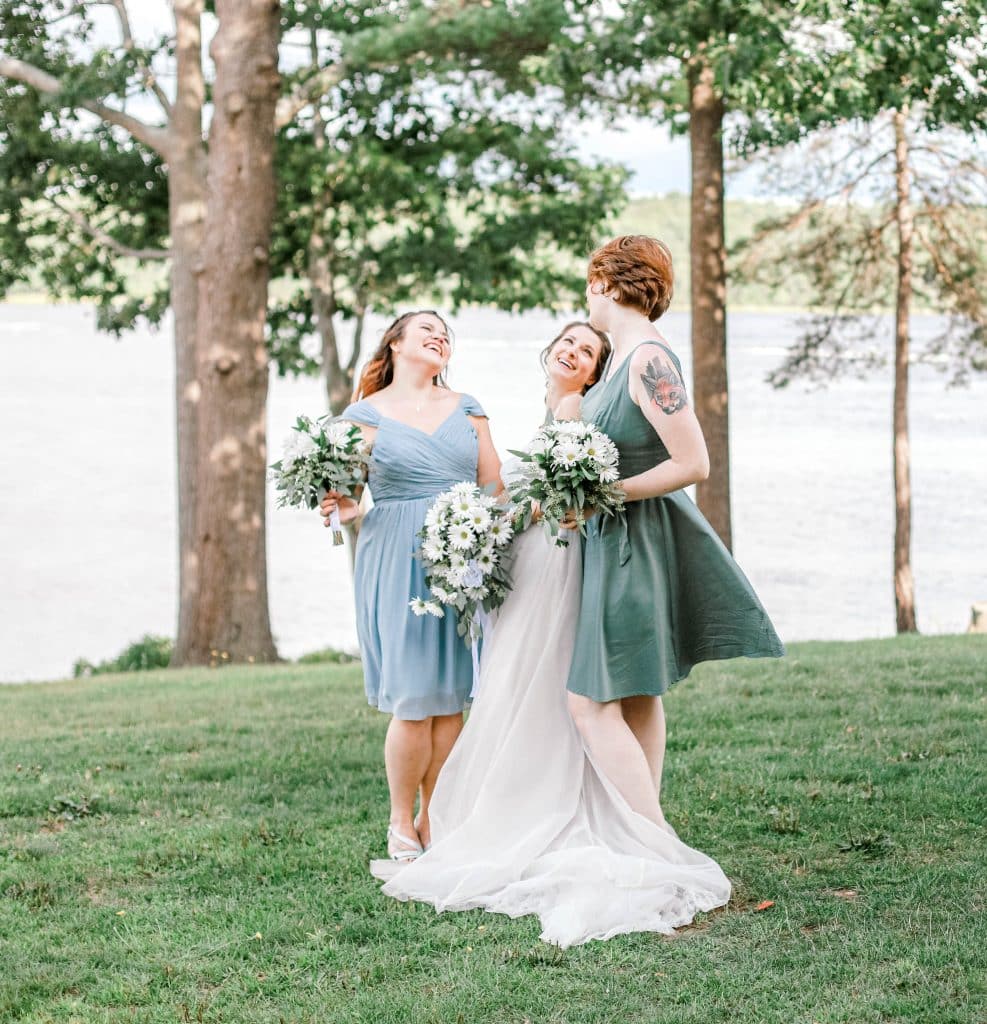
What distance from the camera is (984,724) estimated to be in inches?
267

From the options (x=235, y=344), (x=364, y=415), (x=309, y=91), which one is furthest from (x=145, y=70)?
(x=364, y=415)

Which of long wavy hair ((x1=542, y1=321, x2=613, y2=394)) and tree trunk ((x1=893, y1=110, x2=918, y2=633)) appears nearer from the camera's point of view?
long wavy hair ((x1=542, y1=321, x2=613, y2=394))

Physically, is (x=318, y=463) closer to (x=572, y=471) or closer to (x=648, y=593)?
(x=572, y=471)

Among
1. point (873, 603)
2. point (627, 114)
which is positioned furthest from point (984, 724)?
point (873, 603)

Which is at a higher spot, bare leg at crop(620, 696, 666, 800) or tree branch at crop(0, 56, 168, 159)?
tree branch at crop(0, 56, 168, 159)

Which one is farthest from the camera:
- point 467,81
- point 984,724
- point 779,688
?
point 467,81

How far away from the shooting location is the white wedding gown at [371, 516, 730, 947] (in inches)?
168

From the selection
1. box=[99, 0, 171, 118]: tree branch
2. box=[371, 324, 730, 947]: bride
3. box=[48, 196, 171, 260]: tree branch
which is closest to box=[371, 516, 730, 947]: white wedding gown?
box=[371, 324, 730, 947]: bride

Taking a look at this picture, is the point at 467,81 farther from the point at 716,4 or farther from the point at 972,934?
the point at 972,934

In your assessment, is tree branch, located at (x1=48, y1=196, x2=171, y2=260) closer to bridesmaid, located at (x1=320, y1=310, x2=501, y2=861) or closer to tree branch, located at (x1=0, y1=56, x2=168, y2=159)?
tree branch, located at (x1=0, y1=56, x2=168, y2=159)

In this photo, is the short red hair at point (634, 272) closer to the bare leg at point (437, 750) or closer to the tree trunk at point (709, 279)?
the bare leg at point (437, 750)

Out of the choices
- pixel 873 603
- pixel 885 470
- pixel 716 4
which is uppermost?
pixel 716 4

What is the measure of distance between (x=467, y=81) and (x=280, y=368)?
4687 millimetres

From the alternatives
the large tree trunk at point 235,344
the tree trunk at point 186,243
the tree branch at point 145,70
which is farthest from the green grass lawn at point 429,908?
the tree branch at point 145,70
